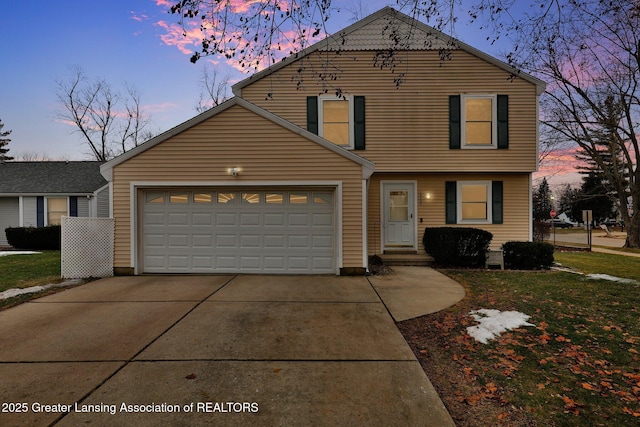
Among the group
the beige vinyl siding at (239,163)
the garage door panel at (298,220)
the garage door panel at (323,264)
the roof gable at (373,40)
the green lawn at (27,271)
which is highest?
the roof gable at (373,40)

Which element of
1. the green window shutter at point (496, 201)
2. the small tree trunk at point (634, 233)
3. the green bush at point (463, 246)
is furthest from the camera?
the small tree trunk at point (634, 233)

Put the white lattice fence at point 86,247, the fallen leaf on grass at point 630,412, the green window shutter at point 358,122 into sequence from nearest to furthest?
the fallen leaf on grass at point 630,412 < the white lattice fence at point 86,247 < the green window shutter at point 358,122

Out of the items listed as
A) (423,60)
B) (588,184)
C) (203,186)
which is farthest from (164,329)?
(588,184)

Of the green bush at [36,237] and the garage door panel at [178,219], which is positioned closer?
the garage door panel at [178,219]

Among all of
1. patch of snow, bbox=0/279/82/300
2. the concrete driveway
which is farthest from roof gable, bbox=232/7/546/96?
the concrete driveway

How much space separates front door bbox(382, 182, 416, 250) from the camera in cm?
1076

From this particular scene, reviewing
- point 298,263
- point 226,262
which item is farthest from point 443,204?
point 226,262

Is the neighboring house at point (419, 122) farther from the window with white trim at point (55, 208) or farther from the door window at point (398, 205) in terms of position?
the window with white trim at point (55, 208)

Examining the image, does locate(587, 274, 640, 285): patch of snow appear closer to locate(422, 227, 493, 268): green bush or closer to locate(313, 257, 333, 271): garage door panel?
locate(422, 227, 493, 268): green bush

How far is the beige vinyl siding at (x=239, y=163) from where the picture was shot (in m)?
7.90

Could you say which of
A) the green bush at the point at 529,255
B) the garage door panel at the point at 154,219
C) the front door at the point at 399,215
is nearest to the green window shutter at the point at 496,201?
the green bush at the point at 529,255

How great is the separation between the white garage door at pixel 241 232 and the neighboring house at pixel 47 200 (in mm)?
10961

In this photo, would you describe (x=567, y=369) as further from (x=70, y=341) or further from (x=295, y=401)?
(x=70, y=341)

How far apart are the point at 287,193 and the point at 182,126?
3136mm
